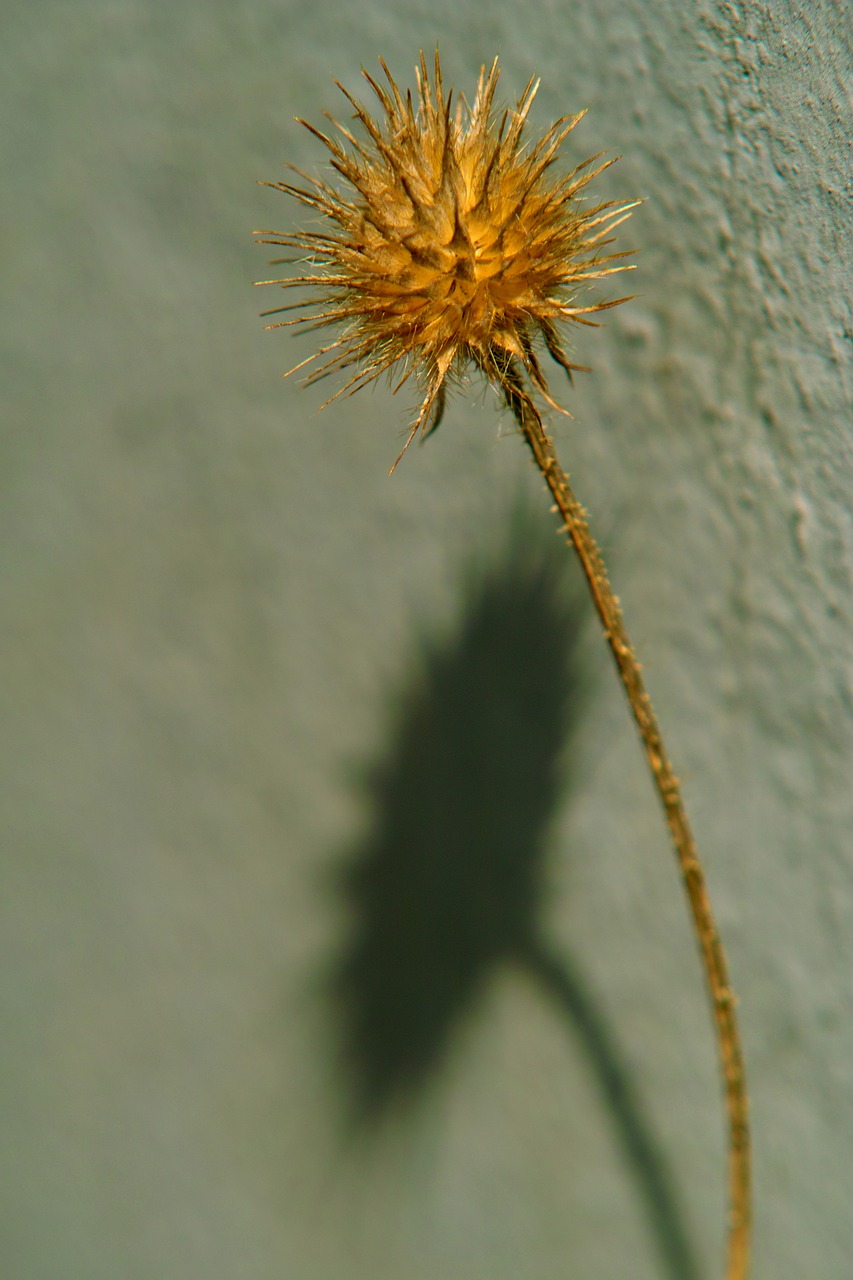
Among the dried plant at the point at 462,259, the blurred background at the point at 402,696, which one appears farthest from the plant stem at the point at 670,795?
the blurred background at the point at 402,696

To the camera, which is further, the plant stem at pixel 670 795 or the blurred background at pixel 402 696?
the blurred background at pixel 402 696

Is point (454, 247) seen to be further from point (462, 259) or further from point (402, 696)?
point (402, 696)

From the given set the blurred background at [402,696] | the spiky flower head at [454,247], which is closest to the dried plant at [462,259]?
the spiky flower head at [454,247]

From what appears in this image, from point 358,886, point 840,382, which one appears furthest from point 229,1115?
point 840,382

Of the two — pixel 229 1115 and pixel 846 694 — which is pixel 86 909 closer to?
pixel 229 1115

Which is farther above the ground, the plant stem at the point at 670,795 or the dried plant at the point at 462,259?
the dried plant at the point at 462,259

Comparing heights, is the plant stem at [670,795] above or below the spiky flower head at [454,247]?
below

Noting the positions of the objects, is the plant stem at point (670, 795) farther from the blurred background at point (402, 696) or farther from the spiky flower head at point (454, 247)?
the blurred background at point (402, 696)
